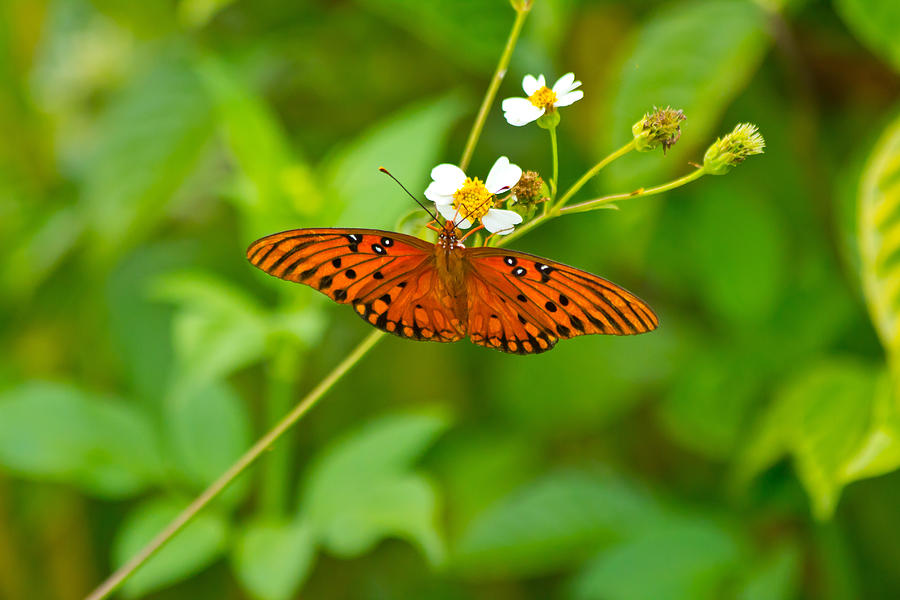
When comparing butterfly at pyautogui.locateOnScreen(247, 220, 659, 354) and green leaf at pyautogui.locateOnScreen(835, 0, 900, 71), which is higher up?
green leaf at pyautogui.locateOnScreen(835, 0, 900, 71)

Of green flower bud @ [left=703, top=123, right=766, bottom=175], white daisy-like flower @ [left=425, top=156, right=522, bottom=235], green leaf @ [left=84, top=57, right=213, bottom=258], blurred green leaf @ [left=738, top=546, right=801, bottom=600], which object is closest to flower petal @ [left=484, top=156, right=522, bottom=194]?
white daisy-like flower @ [left=425, top=156, right=522, bottom=235]

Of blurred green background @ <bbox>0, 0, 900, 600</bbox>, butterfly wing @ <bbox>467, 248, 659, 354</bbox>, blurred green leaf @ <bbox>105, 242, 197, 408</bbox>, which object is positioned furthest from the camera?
blurred green leaf @ <bbox>105, 242, 197, 408</bbox>

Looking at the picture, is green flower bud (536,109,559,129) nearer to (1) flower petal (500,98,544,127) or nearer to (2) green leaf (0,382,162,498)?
(1) flower petal (500,98,544,127)

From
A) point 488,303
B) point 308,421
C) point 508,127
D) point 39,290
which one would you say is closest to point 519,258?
point 488,303

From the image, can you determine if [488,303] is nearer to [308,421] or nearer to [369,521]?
[369,521]

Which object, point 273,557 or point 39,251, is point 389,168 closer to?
point 273,557

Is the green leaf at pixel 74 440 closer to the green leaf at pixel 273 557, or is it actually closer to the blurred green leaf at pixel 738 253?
the green leaf at pixel 273 557
